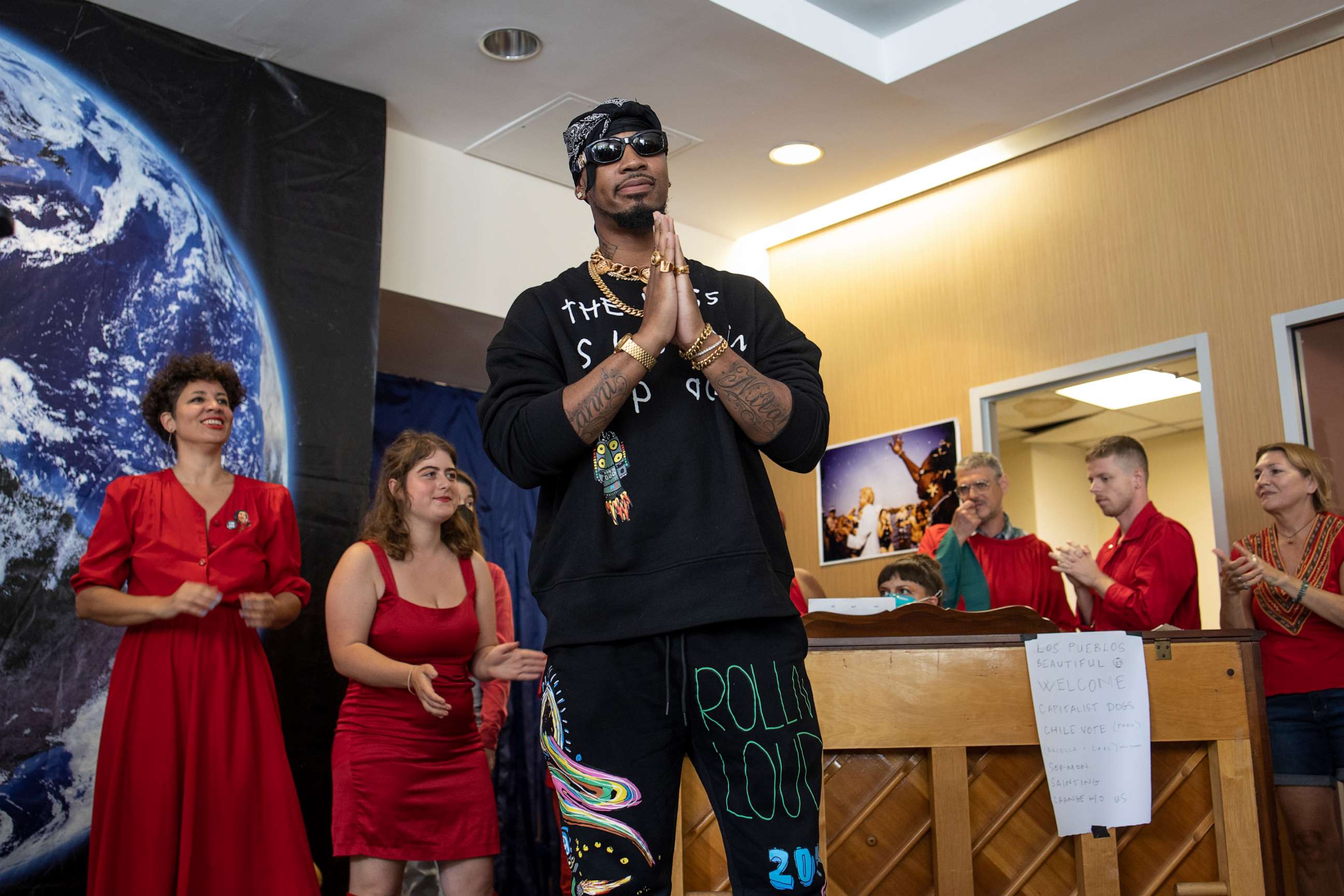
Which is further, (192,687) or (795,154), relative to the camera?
(795,154)

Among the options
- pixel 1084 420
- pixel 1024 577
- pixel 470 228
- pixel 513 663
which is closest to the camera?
pixel 513 663

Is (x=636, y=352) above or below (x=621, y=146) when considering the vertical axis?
below

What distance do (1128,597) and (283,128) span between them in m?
3.39

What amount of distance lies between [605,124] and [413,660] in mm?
1819

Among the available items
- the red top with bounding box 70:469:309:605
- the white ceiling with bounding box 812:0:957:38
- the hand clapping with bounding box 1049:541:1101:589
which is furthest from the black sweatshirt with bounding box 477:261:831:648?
the white ceiling with bounding box 812:0:957:38

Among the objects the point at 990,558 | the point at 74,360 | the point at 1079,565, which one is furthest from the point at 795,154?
the point at 74,360

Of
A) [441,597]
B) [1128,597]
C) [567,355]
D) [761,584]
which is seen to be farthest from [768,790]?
[1128,597]

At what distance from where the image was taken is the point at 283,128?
4.27 meters

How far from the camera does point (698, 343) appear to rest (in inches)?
54.9

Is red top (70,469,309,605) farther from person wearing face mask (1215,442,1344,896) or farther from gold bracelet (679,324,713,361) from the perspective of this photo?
person wearing face mask (1215,442,1344,896)

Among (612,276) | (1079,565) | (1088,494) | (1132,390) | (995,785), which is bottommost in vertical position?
(995,785)

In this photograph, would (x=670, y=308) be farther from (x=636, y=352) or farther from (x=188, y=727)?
(x=188, y=727)

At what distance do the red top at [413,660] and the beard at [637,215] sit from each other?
1.65m

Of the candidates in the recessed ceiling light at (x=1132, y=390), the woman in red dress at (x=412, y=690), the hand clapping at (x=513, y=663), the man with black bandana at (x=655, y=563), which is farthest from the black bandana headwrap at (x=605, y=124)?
the recessed ceiling light at (x=1132, y=390)
